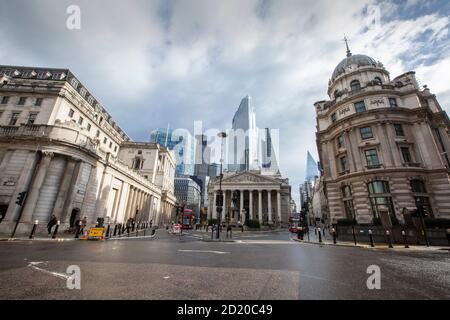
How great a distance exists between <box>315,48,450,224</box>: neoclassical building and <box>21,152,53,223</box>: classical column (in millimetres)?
33990

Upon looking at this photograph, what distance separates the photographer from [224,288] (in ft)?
15.2

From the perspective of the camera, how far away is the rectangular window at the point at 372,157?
25.5 metres

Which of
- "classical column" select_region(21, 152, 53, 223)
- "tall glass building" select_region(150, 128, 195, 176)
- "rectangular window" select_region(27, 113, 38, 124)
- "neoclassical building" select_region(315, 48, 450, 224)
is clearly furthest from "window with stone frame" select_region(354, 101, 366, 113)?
"tall glass building" select_region(150, 128, 195, 176)

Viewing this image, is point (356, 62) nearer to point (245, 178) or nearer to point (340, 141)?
point (340, 141)

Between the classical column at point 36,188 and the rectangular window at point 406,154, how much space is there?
42.5 meters

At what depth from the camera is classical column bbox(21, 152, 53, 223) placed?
18547mm

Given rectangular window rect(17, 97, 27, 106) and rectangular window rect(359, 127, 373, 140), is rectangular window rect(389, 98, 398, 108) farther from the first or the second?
rectangular window rect(17, 97, 27, 106)

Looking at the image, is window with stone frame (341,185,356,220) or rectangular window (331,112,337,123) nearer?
window with stone frame (341,185,356,220)

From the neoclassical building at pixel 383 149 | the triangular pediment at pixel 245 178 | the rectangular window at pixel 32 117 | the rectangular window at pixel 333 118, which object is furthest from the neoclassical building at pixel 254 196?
the rectangular window at pixel 32 117

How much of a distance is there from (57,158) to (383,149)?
129 feet

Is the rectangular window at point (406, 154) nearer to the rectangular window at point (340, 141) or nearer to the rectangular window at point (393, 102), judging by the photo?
the rectangular window at point (393, 102)
